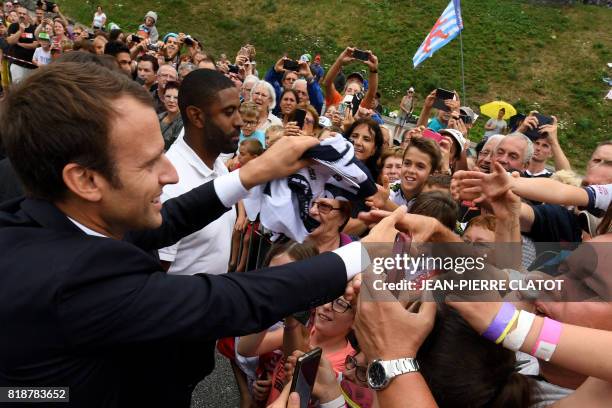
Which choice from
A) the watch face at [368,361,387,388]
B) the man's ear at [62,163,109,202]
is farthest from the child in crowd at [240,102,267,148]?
the watch face at [368,361,387,388]

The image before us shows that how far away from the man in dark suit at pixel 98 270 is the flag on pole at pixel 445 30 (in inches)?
268

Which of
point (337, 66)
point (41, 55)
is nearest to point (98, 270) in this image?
point (337, 66)

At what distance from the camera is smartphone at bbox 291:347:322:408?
143cm

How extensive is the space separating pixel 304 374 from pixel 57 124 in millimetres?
986

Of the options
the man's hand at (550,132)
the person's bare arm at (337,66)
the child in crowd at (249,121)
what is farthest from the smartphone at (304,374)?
the person's bare arm at (337,66)

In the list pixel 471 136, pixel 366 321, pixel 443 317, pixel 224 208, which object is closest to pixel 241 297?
pixel 366 321

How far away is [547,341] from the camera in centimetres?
113

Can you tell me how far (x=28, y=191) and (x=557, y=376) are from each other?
1544mm

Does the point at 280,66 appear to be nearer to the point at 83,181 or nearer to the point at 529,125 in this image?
the point at 529,125

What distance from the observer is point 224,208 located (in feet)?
6.02

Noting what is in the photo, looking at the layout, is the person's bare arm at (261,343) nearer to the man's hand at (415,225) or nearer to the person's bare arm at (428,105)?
the man's hand at (415,225)

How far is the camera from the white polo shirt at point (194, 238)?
7.48 ft

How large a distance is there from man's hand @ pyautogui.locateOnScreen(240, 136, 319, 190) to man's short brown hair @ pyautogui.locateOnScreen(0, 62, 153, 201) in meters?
0.67

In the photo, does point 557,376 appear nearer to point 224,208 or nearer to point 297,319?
point 297,319
